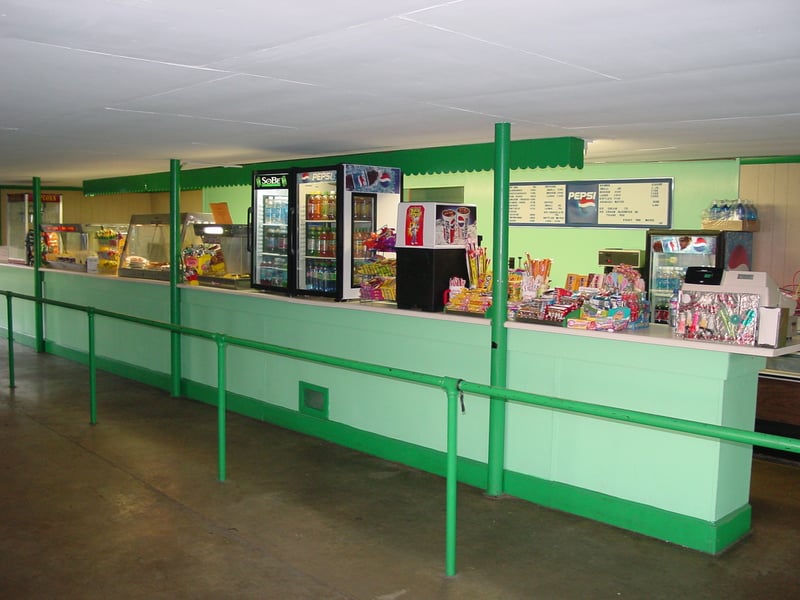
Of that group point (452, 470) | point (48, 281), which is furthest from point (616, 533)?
point (48, 281)

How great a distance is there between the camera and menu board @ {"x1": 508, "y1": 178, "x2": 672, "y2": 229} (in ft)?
26.8

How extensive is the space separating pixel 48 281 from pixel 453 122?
815 centimetres

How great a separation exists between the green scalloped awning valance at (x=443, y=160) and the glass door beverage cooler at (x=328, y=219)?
0.27 m

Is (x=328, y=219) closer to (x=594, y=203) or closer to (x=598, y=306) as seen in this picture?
(x=598, y=306)

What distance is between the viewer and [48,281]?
11.1 meters

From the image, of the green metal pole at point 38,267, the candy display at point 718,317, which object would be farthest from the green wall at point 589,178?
the green metal pole at point 38,267

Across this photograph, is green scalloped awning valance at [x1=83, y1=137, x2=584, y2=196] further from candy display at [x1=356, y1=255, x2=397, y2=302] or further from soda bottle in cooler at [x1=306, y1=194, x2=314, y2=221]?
candy display at [x1=356, y1=255, x2=397, y2=302]

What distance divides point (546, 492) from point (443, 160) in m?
2.65

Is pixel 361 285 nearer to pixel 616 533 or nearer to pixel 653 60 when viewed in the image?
pixel 616 533

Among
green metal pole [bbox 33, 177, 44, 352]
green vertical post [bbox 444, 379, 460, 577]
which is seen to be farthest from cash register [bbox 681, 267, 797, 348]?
green metal pole [bbox 33, 177, 44, 352]

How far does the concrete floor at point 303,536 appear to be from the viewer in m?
3.92

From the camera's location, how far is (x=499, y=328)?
17.2 ft

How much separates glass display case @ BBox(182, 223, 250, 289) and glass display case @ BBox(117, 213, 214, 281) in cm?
51

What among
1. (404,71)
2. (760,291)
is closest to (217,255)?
(404,71)
